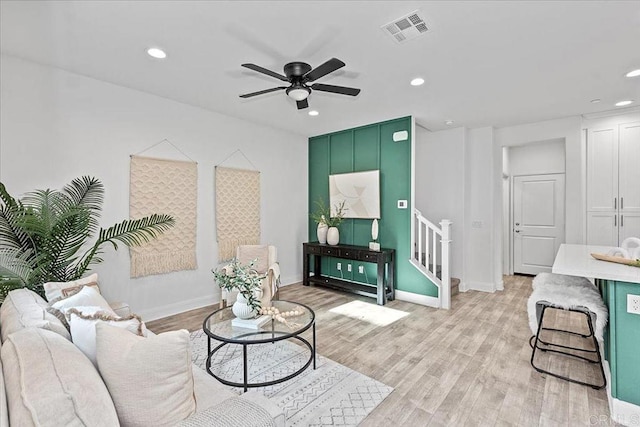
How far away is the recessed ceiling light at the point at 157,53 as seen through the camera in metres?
2.61

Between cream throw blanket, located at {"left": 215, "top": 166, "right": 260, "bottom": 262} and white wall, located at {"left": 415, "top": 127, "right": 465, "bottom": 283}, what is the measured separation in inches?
116

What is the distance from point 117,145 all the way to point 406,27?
3247 millimetres

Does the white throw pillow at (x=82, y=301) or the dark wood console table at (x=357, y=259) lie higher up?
the white throw pillow at (x=82, y=301)

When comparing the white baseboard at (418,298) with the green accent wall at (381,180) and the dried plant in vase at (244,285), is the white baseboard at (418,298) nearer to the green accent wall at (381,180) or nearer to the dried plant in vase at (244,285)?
the green accent wall at (381,180)

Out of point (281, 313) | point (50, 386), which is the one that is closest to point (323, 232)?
point (281, 313)

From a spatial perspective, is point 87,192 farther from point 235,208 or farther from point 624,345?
point 624,345

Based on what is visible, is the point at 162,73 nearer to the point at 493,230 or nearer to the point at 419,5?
the point at 419,5

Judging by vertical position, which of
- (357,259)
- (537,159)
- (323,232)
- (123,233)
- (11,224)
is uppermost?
(537,159)

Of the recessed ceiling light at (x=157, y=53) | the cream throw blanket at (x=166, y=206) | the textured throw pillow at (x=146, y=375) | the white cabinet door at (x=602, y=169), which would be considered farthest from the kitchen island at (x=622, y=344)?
the cream throw blanket at (x=166, y=206)

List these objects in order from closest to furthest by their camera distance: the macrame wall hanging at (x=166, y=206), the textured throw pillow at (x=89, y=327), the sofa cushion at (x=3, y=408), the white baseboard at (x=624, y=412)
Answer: the sofa cushion at (x=3, y=408) < the textured throw pillow at (x=89, y=327) < the white baseboard at (x=624, y=412) < the macrame wall hanging at (x=166, y=206)

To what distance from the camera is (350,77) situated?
122 inches

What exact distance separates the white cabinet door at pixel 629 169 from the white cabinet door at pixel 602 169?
0.06m

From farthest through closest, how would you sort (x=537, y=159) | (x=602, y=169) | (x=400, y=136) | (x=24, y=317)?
(x=537, y=159) < (x=400, y=136) < (x=602, y=169) < (x=24, y=317)

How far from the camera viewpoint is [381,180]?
4805mm
